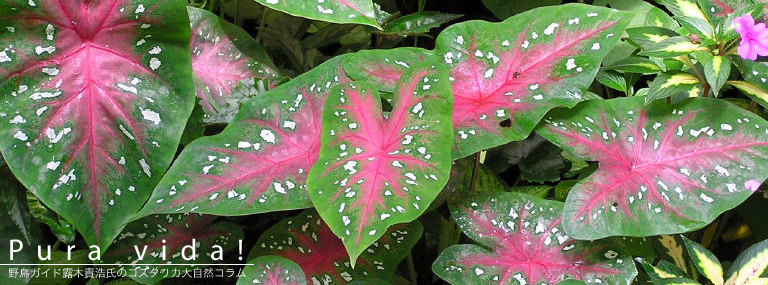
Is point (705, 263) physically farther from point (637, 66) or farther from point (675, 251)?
point (637, 66)

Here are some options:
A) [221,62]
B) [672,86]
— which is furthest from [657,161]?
[221,62]

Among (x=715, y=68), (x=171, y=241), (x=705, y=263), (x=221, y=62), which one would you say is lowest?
(x=171, y=241)

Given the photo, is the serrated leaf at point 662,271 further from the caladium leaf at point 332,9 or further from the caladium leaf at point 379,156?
the caladium leaf at point 332,9

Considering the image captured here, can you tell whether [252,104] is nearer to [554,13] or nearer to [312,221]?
[312,221]

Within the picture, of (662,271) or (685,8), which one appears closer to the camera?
(662,271)

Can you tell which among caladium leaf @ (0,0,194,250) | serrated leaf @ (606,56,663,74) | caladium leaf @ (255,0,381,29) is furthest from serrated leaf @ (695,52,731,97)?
caladium leaf @ (0,0,194,250)

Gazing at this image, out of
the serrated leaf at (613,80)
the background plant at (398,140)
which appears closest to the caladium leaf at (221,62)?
the background plant at (398,140)
